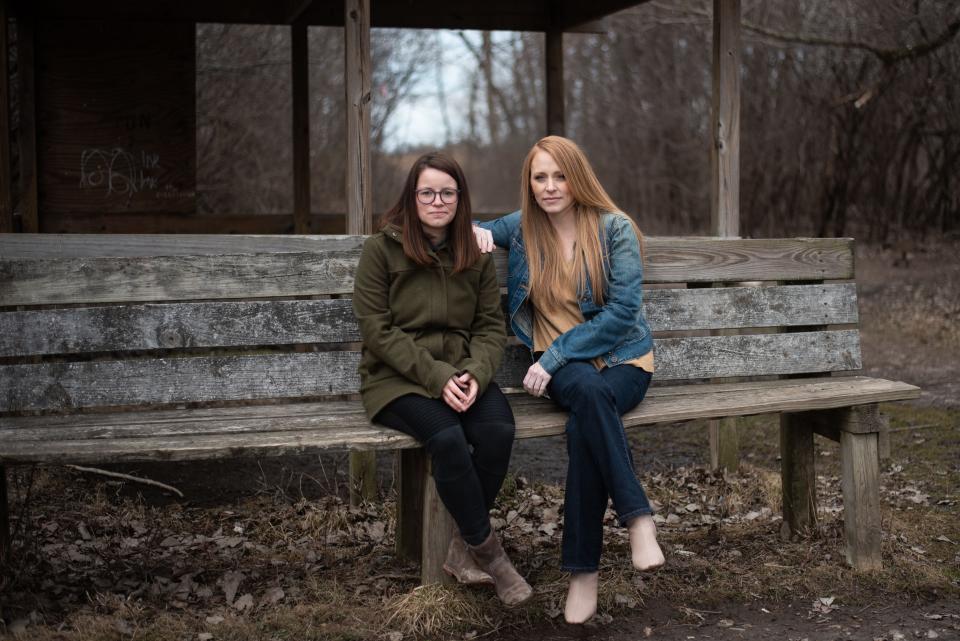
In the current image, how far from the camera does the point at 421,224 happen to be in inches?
162

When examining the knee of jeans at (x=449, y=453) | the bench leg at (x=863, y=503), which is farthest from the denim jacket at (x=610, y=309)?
the bench leg at (x=863, y=503)

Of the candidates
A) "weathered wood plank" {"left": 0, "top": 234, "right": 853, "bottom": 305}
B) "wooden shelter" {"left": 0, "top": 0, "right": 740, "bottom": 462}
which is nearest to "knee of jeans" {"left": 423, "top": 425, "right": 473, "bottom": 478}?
"weathered wood plank" {"left": 0, "top": 234, "right": 853, "bottom": 305}

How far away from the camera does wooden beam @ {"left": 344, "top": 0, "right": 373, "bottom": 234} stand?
541 cm

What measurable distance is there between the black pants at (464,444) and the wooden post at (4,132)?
4.01 metres

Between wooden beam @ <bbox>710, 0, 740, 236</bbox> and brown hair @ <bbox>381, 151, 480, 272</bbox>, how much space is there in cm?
237

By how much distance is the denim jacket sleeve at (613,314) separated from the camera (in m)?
4.19

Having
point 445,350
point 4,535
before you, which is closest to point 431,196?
point 445,350

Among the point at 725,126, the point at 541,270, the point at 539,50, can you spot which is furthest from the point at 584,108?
the point at 541,270

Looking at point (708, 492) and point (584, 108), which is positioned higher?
point (584, 108)

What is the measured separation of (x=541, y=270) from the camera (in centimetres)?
436

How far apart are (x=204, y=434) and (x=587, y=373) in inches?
57.0

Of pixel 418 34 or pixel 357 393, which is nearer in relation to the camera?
pixel 357 393

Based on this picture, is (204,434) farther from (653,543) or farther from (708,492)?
(708,492)

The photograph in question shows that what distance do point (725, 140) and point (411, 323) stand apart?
276 centimetres
